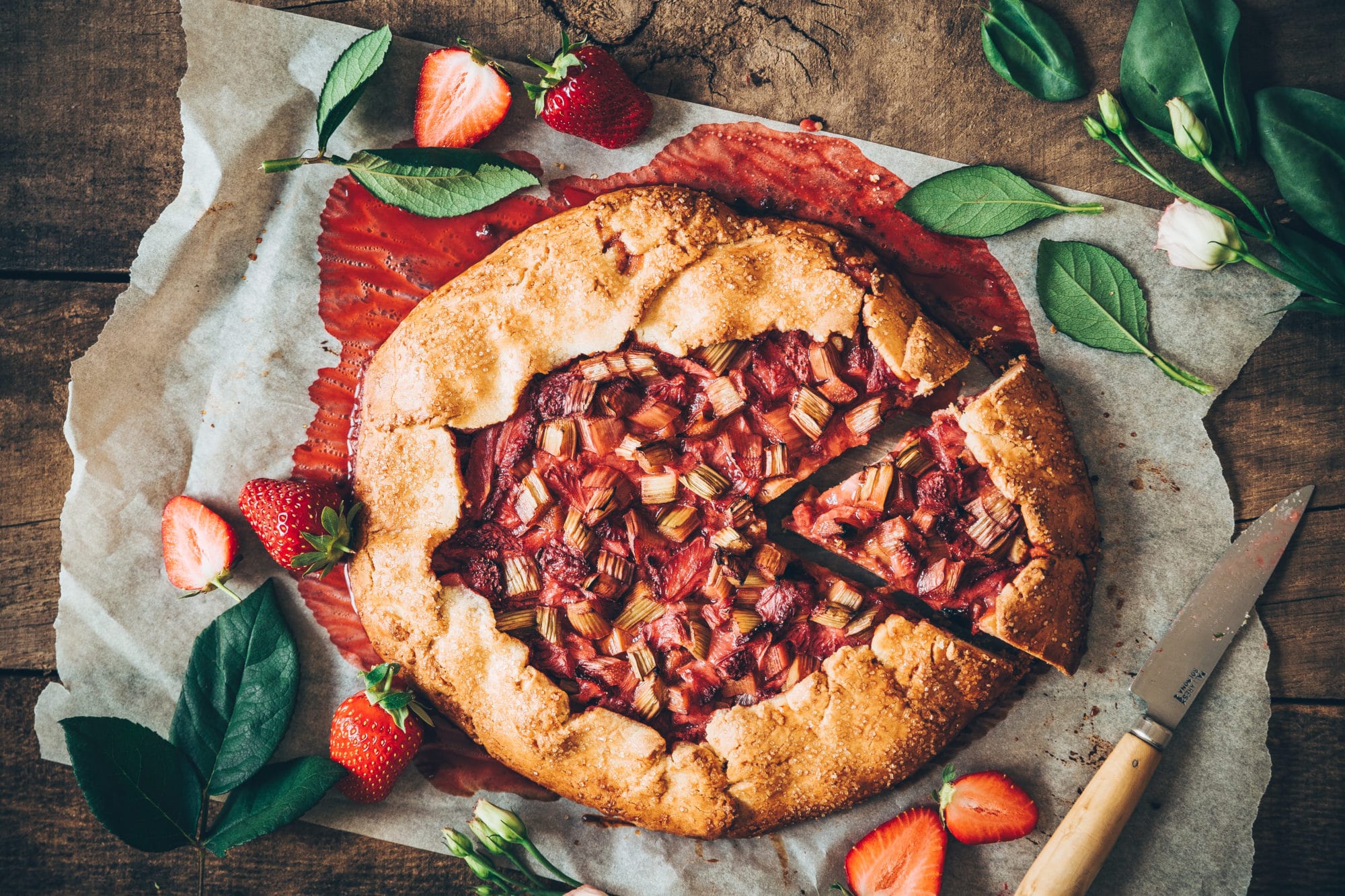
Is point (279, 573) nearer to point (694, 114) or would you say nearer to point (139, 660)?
point (139, 660)

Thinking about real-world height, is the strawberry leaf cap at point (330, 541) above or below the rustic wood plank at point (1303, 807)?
above

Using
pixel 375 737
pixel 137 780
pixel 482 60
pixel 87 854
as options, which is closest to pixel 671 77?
pixel 482 60

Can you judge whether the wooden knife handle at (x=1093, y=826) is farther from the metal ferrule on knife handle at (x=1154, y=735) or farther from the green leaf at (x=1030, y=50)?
the green leaf at (x=1030, y=50)

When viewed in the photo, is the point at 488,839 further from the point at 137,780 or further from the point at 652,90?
the point at 652,90

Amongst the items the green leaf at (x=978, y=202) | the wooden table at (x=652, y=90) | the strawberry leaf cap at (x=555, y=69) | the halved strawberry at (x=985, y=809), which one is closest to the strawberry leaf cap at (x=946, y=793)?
the halved strawberry at (x=985, y=809)

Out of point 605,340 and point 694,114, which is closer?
point 605,340

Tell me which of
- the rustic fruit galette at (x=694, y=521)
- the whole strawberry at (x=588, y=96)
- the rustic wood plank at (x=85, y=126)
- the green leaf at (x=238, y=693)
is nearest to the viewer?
the rustic fruit galette at (x=694, y=521)

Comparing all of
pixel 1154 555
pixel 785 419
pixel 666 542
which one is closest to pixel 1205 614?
pixel 1154 555
